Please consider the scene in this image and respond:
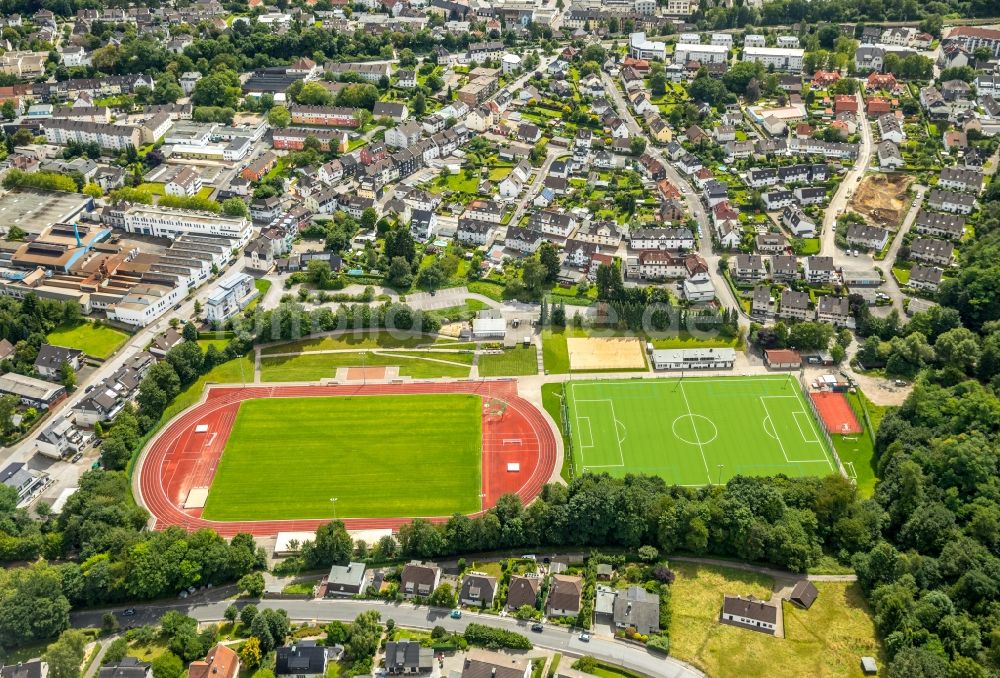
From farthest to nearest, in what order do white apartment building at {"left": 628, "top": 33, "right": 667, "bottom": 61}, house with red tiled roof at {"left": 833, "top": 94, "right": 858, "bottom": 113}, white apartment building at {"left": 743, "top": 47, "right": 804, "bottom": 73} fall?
white apartment building at {"left": 628, "top": 33, "right": 667, "bottom": 61}
white apartment building at {"left": 743, "top": 47, "right": 804, "bottom": 73}
house with red tiled roof at {"left": 833, "top": 94, "right": 858, "bottom": 113}

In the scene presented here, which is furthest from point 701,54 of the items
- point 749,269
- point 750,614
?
point 750,614

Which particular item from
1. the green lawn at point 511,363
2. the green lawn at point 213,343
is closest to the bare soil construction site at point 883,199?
the green lawn at point 511,363

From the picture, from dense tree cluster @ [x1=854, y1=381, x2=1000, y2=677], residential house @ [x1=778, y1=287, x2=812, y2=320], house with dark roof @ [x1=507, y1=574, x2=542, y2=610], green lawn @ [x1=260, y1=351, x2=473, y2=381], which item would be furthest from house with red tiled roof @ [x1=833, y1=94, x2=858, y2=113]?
house with dark roof @ [x1=507, y1=574, x2=542, y2=610]

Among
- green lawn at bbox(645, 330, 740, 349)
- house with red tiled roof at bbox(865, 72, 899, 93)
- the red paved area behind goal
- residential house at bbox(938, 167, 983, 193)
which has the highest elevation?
house with red tiled roof at bbox(865, 72, 899, 93)

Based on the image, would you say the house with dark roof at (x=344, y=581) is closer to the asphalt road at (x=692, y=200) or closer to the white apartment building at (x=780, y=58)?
the asphalt road at (x=692, y=200)

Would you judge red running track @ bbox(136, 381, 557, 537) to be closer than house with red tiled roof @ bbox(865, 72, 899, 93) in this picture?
Yes

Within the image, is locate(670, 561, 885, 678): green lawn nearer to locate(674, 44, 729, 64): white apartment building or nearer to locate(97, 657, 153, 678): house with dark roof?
locate(97, 657, 153, 678): house with dark roof

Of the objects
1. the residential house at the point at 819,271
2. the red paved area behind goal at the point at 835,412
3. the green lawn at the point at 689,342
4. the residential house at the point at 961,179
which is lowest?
the red paved area behind goal at the point at 835,412
